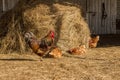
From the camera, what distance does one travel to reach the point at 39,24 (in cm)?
1395

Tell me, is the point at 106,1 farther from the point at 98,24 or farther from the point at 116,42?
the point at 116,42

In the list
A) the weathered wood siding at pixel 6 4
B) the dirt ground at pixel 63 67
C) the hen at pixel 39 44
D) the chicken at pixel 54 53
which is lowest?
the dirt ground at pixel 63 67

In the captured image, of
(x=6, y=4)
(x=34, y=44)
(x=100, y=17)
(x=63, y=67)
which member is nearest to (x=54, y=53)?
(x=34, y=44)

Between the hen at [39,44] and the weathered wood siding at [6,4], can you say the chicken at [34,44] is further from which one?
the weathered wood siding at [6,4]

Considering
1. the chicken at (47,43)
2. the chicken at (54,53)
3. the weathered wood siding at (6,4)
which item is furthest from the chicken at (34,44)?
the weathered wood siding at (6,4)

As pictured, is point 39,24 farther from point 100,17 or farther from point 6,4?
point 100,17

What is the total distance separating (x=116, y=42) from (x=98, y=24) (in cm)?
309

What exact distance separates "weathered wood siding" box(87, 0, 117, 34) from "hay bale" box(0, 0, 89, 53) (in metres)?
5.79

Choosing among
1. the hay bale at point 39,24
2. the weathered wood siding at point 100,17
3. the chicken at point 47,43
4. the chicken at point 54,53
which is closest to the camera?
the chicken at point 47,43

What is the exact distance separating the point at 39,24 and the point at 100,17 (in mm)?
7607

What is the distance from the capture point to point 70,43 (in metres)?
14.5

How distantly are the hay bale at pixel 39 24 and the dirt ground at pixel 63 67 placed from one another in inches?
28.8

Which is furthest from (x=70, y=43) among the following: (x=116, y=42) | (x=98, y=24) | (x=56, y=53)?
(x=98, y=24)

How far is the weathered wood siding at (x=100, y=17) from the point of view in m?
20.7
